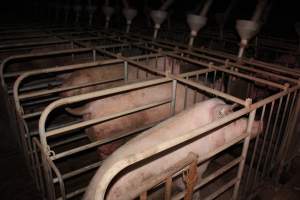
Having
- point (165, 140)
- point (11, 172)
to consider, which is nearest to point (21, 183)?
point (11, 172)

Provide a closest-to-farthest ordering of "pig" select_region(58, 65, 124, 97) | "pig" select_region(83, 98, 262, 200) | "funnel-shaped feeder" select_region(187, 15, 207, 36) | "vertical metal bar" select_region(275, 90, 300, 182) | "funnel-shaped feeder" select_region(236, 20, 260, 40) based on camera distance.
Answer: "pig" select_region(83, 98, 262, 200) → "vertical metal bar" select_region(275, 90, 300, 182) → "pig" select_region(58, 65, 124, 97) → "funnel-shaped feeder" select_region(236, 20, 260, 40) → "funnel-shaped feeder" select_region(187, 15, 207, 36)

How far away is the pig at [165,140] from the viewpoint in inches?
86.0

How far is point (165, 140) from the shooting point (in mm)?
2217

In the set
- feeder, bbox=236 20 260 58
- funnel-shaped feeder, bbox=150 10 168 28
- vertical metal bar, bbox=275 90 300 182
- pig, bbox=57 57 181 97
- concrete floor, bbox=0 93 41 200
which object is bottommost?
concrete floor, bbox=0 93 41 200

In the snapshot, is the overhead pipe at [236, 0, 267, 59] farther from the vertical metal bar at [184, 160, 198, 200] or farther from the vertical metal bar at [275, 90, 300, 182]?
the vertical metal bar at [184, 160, 198, 200]

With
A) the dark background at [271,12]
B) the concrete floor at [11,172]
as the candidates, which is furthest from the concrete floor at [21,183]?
the dark background at [271,12]

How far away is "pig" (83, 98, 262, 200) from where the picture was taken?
2.19 metres

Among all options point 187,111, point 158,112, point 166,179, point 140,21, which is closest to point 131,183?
point 166,179

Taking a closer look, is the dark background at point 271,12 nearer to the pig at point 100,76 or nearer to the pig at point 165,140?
the pig at point 100,76

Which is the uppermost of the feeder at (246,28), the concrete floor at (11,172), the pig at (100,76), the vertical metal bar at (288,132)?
the feeder at (246,28)

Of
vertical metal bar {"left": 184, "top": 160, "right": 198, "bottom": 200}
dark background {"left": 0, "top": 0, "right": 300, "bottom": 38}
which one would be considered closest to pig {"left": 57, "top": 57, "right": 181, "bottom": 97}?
vertical metal bar {"left": 184, "top": 160, "right": 198, "bottom": 200}

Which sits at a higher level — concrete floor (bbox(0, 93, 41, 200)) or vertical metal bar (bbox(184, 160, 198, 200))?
vertical metal bar (bbox(184, 160, 198, 200))

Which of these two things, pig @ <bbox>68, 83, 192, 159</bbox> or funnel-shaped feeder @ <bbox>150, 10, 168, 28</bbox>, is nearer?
pig @ <bbox>68, 83, 192, 159</bbox>

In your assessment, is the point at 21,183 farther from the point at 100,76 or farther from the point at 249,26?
the point at 249,26
